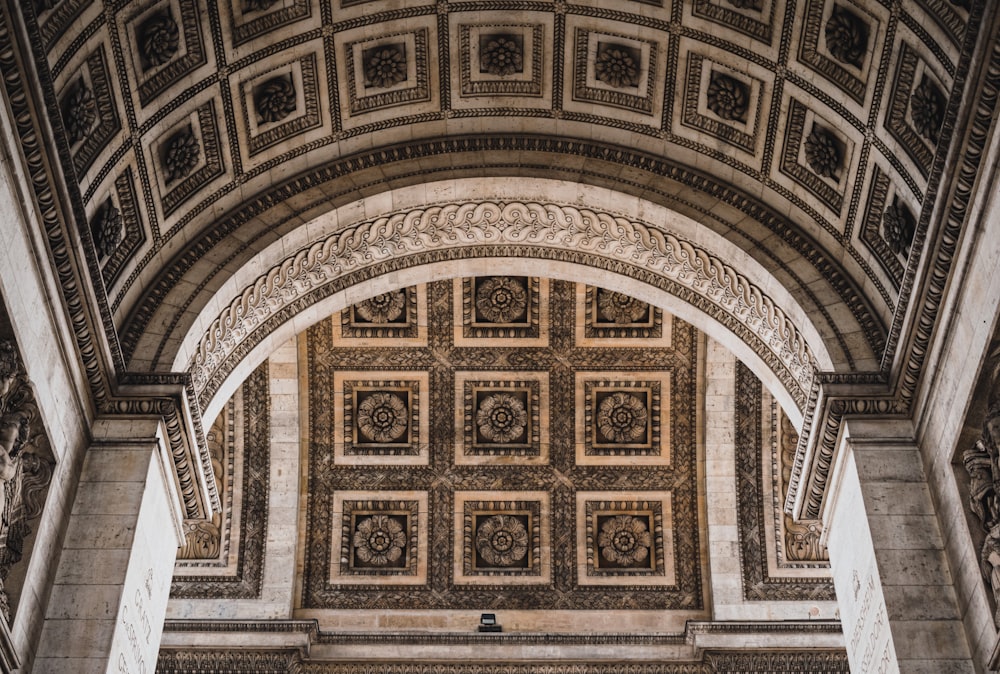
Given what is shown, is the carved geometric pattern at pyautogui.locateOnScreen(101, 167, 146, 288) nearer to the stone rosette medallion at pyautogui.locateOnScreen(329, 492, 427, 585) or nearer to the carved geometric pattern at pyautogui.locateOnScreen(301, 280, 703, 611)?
the carved geometric pattern at pyautogui.locateOnScreen(301, 280, 703, 611)

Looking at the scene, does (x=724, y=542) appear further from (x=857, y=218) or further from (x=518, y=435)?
(x=857, y=218)

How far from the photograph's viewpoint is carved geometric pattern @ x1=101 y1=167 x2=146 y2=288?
13.2m

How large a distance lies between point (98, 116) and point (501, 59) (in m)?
4.94

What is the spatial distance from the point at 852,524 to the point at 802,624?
8116 mm

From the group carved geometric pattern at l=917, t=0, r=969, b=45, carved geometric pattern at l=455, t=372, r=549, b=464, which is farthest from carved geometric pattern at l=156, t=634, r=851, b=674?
carved geometric pattern at l=917, t=0, r=969, b=45

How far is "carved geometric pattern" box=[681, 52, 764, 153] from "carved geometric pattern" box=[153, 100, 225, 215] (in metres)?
5.42

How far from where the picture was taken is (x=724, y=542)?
21438 millimetres

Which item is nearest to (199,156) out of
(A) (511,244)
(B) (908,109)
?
(A) (511,244)

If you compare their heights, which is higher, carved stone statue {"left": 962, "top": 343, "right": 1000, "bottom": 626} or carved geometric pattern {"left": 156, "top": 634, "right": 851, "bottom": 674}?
carved geometric pattern {"left": 156, "top": 634, "right": 851, "bottom": 674}

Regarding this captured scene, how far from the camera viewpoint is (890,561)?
11.7 metres

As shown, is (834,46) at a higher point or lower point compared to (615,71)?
lower

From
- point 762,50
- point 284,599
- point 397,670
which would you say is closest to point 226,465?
point 284,599

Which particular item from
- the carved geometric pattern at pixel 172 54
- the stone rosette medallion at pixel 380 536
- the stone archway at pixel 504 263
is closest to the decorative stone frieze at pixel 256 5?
the carved geometric pattern at pixel 172 54

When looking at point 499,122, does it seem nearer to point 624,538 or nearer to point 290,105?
point 290,105
